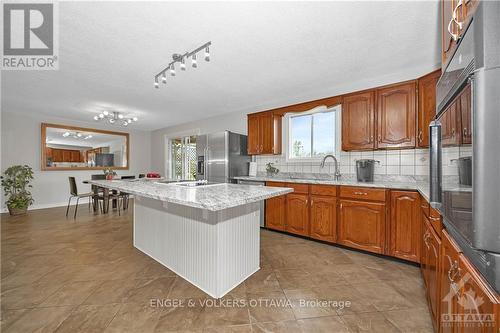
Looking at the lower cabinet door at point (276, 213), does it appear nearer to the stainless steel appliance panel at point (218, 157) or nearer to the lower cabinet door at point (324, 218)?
the lower cabinet door at point (324, 218)

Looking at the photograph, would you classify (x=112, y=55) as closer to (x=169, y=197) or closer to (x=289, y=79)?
(x=169, y=197)

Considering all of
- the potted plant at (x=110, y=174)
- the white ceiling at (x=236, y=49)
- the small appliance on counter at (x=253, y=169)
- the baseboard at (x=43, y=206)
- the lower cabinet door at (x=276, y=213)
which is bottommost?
the baseboard at (x=43, y=206)

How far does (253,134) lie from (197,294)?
9.85ft

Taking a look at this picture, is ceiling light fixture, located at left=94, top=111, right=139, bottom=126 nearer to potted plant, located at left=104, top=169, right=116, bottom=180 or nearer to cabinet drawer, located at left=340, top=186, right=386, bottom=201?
potted plant, located at left=104, top=169, right=116, bottom=180

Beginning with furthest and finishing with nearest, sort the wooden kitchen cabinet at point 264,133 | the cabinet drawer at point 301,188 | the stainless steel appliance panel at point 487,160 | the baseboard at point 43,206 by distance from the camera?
the baseboard at point 43,206 < the wooden kitchen cabinet at point 264,133 < the cabinet drawer at point 301,188 < the stainless steel appliance panel at point 487,160

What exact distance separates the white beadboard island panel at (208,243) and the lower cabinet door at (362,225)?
1.32 metres

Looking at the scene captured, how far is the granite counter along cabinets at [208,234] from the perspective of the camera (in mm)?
1673

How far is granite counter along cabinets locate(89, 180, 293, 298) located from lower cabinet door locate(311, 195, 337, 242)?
118 centimetres

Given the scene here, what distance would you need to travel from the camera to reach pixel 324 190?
9.62ft

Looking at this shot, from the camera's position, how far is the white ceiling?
5.75 feet

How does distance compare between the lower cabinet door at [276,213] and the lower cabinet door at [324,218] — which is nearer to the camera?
the lower cabinet door at [324,218]

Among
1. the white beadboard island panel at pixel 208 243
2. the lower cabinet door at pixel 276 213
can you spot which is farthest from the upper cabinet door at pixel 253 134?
the white beadboard island panel at pixel 208 243

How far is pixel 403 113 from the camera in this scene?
103 inches

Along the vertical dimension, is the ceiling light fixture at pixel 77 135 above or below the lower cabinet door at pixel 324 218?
above
